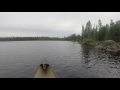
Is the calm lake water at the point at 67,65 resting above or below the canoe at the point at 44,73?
below

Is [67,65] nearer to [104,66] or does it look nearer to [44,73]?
[104,66]

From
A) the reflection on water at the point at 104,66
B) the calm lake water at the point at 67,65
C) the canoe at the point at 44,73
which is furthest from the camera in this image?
the reflection on water at the point at 104,66

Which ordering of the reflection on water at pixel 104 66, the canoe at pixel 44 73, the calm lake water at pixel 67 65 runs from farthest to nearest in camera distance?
the reflection on water at pixel 104 66 < the calm lake water at pixel 67 65 < the canoe at pixel 44 73

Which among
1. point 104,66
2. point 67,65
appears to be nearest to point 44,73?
point 67,65

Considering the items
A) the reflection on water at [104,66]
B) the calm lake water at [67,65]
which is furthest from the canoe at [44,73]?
the reflection on water at [104,66]

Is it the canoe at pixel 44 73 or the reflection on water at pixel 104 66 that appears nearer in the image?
the canoe at pixel 44 73

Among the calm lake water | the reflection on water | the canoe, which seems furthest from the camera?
the reflection on water

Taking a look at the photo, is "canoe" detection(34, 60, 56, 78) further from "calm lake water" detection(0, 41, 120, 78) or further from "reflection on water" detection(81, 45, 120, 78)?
"reflection on water" detection(81, 45, 120, 78)

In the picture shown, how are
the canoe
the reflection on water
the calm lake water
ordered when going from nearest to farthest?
the canoe, the calm lake water, the reflection on water

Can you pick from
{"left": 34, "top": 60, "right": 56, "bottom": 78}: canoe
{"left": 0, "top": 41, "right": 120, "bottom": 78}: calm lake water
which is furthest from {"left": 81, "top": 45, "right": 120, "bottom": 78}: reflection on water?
{"left": 34, "top": 60, "right": 56, "bottom": 78}: canoe

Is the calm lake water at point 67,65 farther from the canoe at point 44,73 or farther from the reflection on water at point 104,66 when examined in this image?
the canoe at point 44,73
